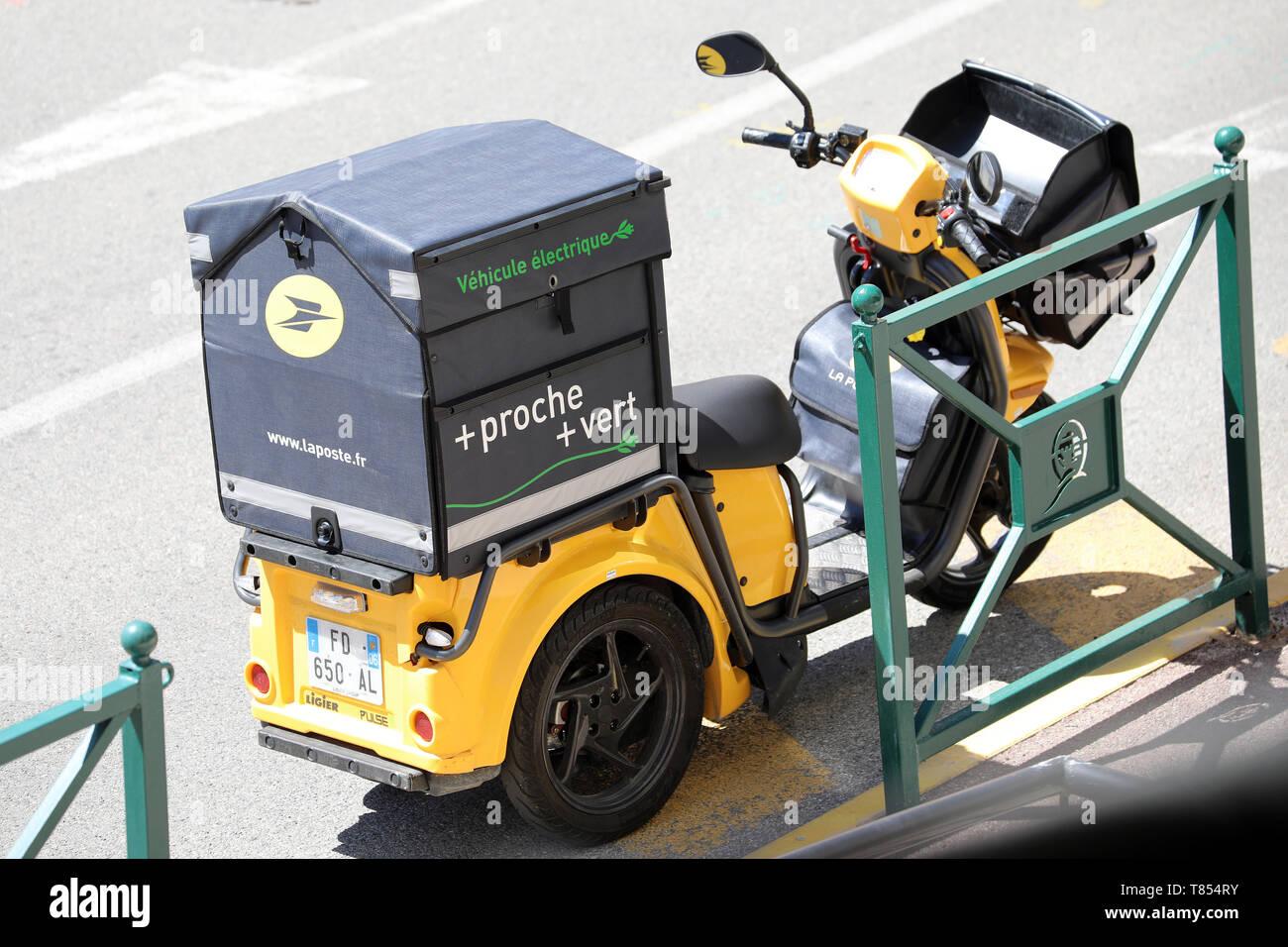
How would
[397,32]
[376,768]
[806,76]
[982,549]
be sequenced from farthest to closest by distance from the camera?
[397,32] → [806,76] → [982,549] → [376,768]

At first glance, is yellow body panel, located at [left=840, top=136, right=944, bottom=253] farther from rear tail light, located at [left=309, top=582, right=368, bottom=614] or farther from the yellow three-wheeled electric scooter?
rear tail light, located at [left=309, top=582, right=368, bottom=614]

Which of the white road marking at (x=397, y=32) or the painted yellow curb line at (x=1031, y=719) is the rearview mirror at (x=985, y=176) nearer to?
the painted yellow curb line at (x=1031, y=719)

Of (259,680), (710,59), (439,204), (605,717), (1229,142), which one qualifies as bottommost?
(605,717)

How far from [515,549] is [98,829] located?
1718mm

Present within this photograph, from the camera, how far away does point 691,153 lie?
10.2 metres

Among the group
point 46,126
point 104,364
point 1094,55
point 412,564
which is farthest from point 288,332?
point 1094,55

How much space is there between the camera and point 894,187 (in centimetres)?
547

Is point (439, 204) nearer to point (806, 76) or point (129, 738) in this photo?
point (129, 738)

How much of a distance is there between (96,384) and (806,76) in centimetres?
519

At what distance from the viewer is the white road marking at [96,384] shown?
777 centimetres

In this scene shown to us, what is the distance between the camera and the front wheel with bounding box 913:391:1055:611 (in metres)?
6.08

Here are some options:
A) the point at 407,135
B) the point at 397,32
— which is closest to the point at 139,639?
the point at 407,135

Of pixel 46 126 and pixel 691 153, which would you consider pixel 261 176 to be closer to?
pixel 46 126

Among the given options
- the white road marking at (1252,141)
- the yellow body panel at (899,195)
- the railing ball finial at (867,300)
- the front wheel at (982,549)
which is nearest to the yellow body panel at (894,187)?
the yellow body panel at (899,195)
